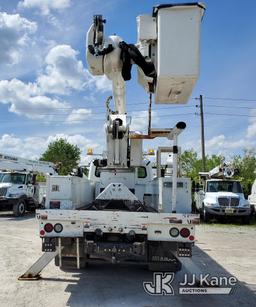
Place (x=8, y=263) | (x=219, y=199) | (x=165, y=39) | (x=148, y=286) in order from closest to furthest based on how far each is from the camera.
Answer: (x=165, y=39) → (x=148, y=286) → (x=8, y=263) → (x=219, y=199)

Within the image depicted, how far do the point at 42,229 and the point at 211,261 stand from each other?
4.22 m

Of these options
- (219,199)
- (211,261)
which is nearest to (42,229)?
(211,261)

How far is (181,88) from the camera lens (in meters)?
4.98

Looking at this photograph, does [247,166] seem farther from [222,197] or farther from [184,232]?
[184,232]

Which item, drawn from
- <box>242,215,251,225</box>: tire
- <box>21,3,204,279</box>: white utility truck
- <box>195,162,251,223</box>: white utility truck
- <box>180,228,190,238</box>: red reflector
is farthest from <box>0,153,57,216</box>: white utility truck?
<box>180,228,190,238</box>: red reflector

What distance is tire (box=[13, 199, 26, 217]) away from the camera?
19.0 m

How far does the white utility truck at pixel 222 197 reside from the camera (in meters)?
17.4

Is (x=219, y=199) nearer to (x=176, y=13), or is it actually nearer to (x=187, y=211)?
(x=187, y=211)

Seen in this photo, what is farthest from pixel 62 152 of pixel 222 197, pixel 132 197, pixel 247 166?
pixel 132 197

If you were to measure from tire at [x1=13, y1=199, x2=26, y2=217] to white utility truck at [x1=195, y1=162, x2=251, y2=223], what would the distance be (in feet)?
27.5

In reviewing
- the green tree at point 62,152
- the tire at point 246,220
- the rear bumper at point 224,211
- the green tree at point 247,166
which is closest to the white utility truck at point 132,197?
the rear bumper at point 224,211

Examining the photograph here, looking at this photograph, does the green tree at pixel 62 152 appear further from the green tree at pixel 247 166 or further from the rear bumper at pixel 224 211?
the rear bumper at pixel 224 211

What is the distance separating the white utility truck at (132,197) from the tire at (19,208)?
1264 cm

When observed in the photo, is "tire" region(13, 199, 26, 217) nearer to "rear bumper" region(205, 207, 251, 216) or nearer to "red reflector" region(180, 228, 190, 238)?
"rear bumper" region(205, 207, 251, 216)
